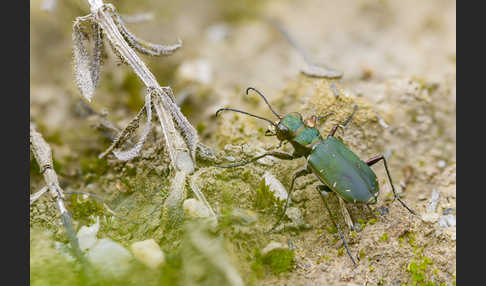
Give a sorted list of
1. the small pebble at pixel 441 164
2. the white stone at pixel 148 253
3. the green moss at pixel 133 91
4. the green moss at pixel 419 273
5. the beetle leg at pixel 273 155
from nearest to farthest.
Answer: the white stone at pixel 148 253
the green moss at pixel 419 273
the beetle leg at pixel 273 155
the small pebble at pixel 441 164
the green moss at pixel 133 91

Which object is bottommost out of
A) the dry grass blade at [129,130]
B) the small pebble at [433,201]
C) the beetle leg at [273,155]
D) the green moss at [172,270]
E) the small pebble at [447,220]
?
the small pebble at [447,220]

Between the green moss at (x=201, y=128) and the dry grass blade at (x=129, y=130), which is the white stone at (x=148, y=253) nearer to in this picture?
the dry grass blade at (x=129, y=130)

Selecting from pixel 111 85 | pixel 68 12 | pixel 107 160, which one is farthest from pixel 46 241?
pixel 68 12

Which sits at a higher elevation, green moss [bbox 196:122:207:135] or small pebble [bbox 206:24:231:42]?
small pebble [bbox 206:24:231:42]

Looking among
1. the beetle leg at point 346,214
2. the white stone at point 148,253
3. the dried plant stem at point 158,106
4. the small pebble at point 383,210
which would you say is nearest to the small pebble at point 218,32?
the dried plant stem at point 158,106

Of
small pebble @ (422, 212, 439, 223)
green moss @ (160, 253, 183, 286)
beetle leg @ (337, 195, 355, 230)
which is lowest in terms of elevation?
small pebble @ (422, 212, 439, 223)

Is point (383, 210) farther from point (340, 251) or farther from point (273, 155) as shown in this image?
point (273, 155)

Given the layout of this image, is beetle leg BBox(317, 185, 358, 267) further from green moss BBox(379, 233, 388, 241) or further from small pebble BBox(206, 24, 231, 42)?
small pebble BBox(206, 24, 231, 42)

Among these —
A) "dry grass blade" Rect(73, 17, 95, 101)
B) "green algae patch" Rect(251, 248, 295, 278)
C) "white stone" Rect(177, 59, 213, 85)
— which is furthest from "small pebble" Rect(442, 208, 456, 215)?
"dry grass blade" Rect(73, 17, 95, 101)
